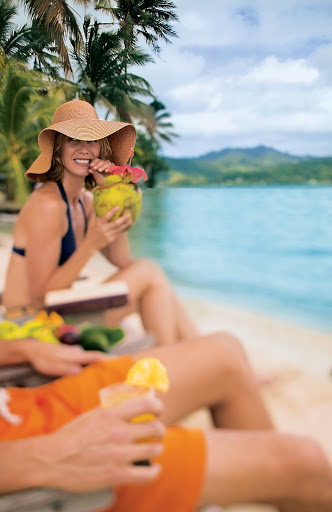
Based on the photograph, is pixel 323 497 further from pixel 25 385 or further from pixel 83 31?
pixel 83 31

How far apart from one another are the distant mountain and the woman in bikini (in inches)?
17.2

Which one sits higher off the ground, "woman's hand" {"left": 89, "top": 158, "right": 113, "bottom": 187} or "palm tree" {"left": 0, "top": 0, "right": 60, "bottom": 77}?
"palm tree" {"left": 0, "top": 0, "right": 60, "bottom": 77}

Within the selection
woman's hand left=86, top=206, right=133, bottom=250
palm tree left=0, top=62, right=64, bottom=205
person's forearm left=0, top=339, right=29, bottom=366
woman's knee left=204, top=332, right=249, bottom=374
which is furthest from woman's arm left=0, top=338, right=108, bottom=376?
palm tree left=0, top=62, right=64, bottom=205

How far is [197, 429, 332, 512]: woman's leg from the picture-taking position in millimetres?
647

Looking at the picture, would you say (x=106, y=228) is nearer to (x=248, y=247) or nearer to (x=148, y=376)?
(x=148, y=376)

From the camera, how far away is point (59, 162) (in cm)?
112

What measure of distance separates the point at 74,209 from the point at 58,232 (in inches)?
3.5

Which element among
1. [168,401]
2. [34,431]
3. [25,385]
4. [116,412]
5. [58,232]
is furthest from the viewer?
[58,232]

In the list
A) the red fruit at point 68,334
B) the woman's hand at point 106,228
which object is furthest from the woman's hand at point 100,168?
the red fruit at point 68,334

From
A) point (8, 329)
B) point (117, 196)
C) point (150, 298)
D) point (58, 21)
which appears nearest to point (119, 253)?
point (150, 298)

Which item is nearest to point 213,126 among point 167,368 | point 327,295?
point 167,368

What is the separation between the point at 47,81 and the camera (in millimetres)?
1225

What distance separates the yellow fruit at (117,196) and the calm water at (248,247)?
0.29 feet

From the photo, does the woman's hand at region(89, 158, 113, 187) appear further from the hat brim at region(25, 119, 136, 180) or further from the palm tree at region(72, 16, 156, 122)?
the palm tree at region(72, 16, 156, 122)
